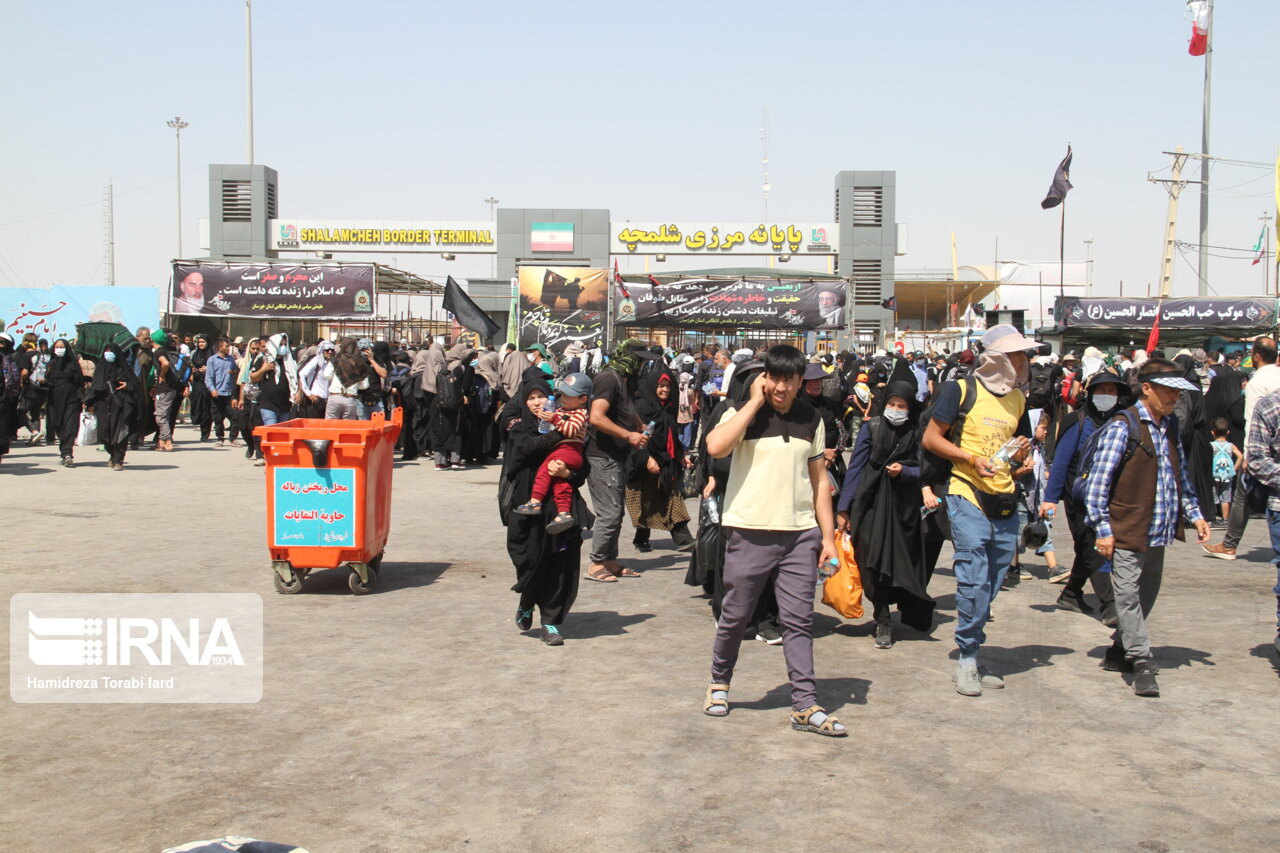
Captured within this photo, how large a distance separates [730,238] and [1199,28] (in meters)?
20.0

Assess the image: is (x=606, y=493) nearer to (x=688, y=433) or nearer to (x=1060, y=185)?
(x=688, y=433)

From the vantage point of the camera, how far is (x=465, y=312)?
21.1 meters

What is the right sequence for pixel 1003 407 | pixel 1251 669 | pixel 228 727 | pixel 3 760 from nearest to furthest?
pixel 3 760 → pixel 228 727 → pixel 1003 407 → pixel 1251 669

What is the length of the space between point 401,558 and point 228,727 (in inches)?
180

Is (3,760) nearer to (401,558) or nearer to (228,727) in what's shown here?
(228,727)

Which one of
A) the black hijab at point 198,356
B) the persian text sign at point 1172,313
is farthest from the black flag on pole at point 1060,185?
the black hijab at point 198,356

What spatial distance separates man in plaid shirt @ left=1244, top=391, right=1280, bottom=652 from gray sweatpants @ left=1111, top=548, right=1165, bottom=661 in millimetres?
933

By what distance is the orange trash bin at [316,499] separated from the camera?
8.31 m

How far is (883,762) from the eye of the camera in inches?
199

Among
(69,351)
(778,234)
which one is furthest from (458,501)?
(778,234)

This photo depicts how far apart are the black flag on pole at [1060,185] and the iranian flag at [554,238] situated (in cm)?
2452

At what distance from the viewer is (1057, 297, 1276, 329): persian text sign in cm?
2669

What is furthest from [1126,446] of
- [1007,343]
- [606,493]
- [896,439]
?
[606,493]

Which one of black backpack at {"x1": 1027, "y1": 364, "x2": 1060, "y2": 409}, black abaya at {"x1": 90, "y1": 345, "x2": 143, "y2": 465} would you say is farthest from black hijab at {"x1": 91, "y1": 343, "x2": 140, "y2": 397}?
black backpack at {"x1": 1027, "y1": 364, "x2": 1060, "y2": 409}
